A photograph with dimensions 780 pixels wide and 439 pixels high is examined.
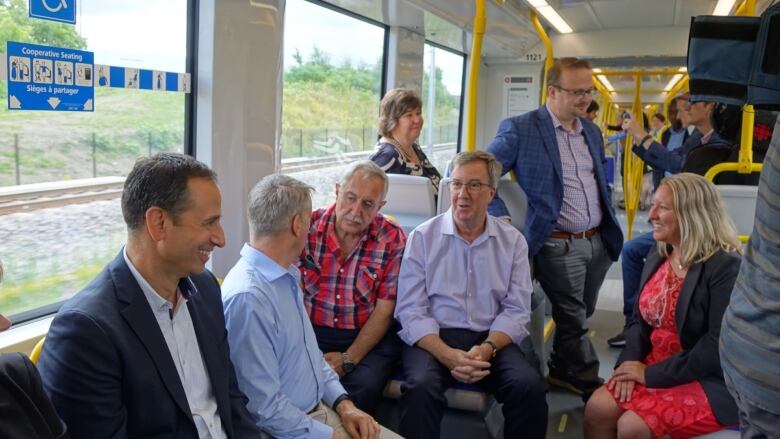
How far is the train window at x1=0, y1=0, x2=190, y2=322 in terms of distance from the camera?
2.59 metres

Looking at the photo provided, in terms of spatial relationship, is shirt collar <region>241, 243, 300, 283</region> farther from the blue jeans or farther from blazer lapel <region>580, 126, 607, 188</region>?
the blue jeans

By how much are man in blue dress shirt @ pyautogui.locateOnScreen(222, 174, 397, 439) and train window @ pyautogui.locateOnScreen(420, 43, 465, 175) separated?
510 cm

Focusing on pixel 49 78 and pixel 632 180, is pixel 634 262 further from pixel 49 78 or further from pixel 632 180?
pixel 632 180

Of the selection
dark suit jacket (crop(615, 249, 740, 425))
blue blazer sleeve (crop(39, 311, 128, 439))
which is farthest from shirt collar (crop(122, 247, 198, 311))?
dark suit jacket (crop(615, 249, 740, 425))

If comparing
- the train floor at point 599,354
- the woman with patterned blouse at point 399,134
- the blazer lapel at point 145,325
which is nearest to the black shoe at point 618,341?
the train floor at point 599,354

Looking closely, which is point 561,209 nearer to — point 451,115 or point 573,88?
point 573,88

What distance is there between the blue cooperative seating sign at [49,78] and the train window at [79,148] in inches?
1.6

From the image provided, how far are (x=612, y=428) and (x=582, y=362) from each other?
44.1 inches

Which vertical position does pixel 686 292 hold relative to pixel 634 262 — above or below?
above

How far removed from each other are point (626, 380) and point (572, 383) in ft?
3.99

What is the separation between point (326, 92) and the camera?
204 inches

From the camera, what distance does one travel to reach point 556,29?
7.83m

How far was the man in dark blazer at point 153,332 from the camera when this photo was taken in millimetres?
1607

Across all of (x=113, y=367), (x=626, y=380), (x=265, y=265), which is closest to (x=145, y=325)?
(x=113, y=367)
